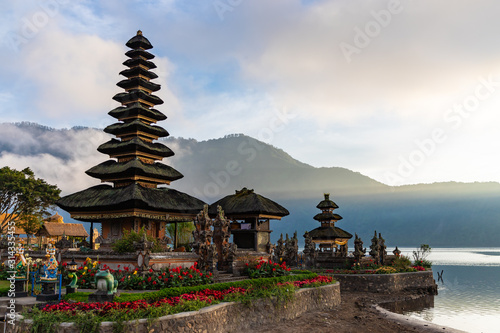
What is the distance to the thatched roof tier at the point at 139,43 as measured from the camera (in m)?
39.5

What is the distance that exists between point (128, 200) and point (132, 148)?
595 centimetres

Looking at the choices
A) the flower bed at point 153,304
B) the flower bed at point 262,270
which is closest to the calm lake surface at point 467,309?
the flower bed at point 262,270

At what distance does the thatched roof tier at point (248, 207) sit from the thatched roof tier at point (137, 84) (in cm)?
1281

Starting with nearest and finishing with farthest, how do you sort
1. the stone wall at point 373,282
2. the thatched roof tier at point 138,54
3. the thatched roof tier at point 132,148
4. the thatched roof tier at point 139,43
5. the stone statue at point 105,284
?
the stone statue at point 105,284
the thatched roof tier at point 132,148
the stone wall at point 373,282
the thatched roof tier at point 138,54
the thatched roof tier at point 139,43

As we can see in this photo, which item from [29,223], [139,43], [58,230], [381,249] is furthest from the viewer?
[58,230]

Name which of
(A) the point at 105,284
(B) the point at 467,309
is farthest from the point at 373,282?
(A) the point at 105,284

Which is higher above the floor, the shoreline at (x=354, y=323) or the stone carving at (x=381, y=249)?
the stone carving at (x=381, y=249)

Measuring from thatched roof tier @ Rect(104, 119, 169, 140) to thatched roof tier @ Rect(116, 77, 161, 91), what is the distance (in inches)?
155

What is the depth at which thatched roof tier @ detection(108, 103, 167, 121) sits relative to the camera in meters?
36.5

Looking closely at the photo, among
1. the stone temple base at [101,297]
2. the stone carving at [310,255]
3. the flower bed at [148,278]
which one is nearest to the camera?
the stone temple base at [101,297]

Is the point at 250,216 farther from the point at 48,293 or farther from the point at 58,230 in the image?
the point at 58,230

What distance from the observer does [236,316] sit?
17.9m

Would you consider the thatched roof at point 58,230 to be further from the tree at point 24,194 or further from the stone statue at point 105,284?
the stone statue at point 105,284

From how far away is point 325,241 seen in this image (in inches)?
2165
